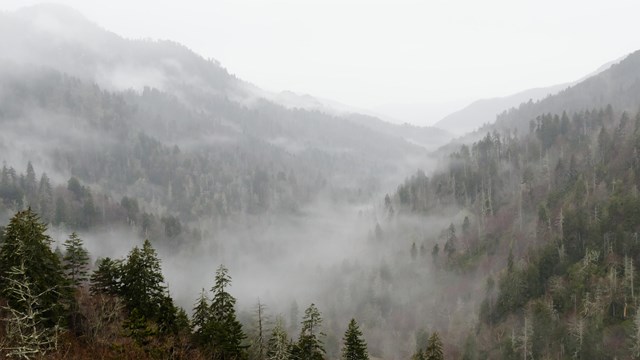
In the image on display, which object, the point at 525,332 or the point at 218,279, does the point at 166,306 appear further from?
the point at 525,332

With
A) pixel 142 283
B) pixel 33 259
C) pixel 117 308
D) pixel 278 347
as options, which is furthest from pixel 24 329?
pixel 278 347

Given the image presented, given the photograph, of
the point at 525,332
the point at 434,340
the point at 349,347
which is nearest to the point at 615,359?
the point at 525,332

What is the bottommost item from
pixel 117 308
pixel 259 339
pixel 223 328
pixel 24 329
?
pixel 259 339

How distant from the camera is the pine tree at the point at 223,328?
53.1 meters

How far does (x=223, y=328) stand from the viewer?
5341 cm

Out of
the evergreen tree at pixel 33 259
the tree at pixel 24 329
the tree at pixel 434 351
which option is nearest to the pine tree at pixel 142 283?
the evergreen tree at pixel 33 259

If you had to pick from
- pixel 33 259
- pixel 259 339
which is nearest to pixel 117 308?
pixel 33 259

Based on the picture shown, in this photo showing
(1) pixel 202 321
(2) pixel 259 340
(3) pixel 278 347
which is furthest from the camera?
(2) pixel 259 340

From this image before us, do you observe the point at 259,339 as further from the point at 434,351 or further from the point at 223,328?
the point at 434,351

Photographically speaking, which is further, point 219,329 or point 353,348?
point 353,348

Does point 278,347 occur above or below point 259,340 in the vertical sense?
above

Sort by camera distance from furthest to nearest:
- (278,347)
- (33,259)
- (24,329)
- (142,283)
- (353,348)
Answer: (353,348) < (142,283) < (278,347) < (33,259) < (24,329)

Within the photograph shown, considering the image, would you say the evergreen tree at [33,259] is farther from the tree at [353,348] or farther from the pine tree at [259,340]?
the tree at [353,348]

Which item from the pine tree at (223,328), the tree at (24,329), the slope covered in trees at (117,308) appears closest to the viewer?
the tree at (24,329)
